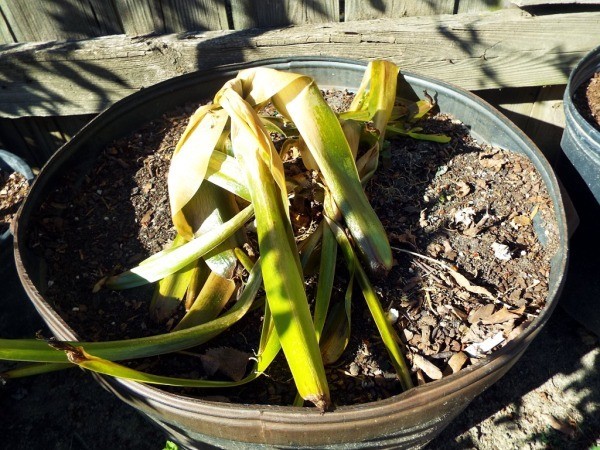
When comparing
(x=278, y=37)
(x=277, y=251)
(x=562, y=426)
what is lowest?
(x=562, y=426)

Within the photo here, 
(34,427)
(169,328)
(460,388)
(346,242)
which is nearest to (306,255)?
(346,242)

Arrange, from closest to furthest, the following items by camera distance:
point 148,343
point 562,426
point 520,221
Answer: point 148,343
point 520,221
point 562,426

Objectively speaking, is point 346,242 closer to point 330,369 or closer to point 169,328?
point 330,369

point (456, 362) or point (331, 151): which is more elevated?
point (331, 151)

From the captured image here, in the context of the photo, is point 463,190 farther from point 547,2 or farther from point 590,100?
point 547,2

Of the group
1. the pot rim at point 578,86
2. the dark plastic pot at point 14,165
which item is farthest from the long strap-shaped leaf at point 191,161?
the pot rim at point 578,86

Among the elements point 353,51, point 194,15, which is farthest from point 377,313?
point 194,15

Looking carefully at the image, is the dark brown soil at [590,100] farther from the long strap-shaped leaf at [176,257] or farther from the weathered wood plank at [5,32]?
the weathered wood plank at [5,32]

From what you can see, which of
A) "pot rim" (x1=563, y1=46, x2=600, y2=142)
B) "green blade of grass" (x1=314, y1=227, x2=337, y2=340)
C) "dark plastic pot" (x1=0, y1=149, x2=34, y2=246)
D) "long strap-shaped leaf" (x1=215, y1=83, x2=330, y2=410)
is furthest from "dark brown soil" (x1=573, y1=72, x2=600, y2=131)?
"dark plastic pot" (x1=0, y1=149, x2=34, y2=246)
